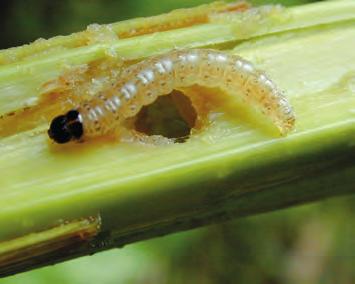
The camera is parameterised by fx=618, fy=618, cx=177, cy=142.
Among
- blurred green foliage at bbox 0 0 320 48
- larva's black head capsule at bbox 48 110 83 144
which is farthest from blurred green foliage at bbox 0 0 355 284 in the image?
larva's black head capsule at bbox 48 110 83 144

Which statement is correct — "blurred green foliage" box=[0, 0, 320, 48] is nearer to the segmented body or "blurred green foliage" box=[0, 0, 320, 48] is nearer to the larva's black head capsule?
the segmented body

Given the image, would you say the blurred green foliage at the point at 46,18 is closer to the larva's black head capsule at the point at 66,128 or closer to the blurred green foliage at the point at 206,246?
the blurred green foliage at the point at 206,246

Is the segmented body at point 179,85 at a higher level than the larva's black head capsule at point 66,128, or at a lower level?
higher

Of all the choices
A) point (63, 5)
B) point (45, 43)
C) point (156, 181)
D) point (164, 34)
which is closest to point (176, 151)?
point (156, 181)

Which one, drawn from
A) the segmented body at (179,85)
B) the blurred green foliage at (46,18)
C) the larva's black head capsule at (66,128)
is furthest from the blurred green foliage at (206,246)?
the larva's black head capsule at (66,128)

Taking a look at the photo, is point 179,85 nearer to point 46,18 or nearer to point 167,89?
point 167,89

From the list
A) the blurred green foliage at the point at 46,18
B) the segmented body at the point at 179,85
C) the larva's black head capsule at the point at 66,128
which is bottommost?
the larva's black head capsule at the point at 66,128
